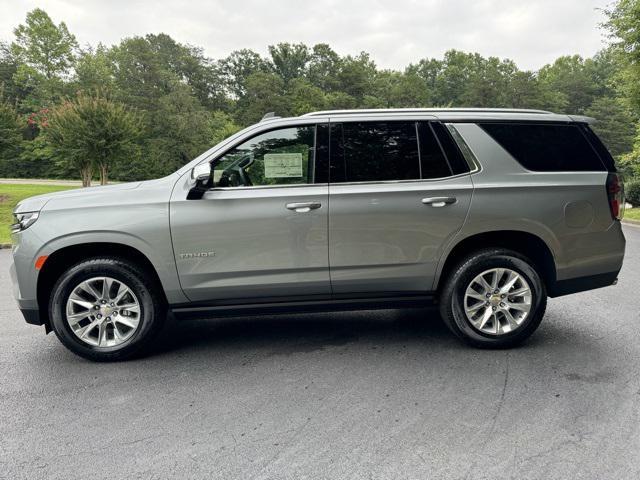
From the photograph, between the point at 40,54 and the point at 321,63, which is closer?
the point at 40,54

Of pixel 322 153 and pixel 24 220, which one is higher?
pixel 322 153

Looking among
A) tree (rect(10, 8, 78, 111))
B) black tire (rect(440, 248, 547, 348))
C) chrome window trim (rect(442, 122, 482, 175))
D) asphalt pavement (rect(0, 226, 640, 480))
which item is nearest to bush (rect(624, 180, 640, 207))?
asphalt pavement (rect(0, 226, 640, 480))

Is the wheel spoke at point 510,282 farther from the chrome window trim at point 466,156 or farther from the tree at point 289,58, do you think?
the tree at point 289,58

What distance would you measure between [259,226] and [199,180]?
60cm

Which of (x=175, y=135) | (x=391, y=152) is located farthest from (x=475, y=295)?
(x=175, y=135)

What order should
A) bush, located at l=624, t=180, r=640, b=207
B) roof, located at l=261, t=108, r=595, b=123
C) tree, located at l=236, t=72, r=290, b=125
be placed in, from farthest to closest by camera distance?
1. tree, located at l=236, t=72, r=290, b=125
2. bush, located at l=624, t=180, r=640, b=207
3. roof, located at l=261, t=108, r=595, b=123

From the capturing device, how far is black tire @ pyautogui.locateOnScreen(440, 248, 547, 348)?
3.84m

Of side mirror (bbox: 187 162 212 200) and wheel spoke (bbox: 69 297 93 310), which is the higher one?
side mirror (bbox: 187 162 212 200)

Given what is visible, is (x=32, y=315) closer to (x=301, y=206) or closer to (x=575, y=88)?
(x=301, y=206)

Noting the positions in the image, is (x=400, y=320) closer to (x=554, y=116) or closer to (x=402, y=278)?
(x=402, y=278)

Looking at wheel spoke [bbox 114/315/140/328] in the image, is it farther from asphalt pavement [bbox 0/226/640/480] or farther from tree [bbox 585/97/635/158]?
tree [bbox 585/97/635/158]

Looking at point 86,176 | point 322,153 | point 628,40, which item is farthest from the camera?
point 86,176

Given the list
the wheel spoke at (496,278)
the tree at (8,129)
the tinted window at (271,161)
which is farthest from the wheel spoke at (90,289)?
the tree at (8,129)

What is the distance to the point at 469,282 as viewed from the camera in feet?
12.6
